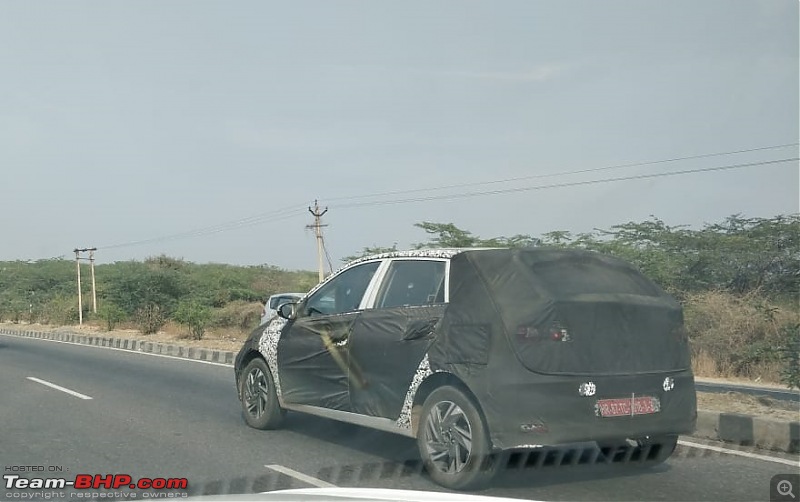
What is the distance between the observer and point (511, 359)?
5492 millimetres

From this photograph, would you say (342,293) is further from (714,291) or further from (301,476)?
(714,291)

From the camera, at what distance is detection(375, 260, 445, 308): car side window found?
20.9 ft

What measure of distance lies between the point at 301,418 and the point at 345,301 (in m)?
2.05

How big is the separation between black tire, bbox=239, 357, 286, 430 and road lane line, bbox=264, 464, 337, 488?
1.36 m

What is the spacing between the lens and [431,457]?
5887 mm

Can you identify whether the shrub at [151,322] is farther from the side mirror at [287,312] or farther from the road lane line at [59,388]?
the side mirror at [287,312]

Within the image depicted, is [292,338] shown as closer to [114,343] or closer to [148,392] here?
[148,392]

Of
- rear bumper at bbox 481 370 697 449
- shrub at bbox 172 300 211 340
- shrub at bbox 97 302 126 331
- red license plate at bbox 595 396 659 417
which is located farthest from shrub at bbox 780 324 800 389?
shrub at bbox 97 302 126 331

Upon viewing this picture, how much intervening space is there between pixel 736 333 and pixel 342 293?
483 inches

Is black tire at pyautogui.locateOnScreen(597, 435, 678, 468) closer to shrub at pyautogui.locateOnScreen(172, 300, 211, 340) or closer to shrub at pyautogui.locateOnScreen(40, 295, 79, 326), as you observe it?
shrub at pyautogui.locateOnScreen(172, 300, 211, 340)

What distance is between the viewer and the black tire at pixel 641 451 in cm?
632

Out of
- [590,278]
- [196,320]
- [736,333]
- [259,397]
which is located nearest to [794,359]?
[590,278]

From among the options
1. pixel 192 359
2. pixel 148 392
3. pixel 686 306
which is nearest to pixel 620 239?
pixel 686 306

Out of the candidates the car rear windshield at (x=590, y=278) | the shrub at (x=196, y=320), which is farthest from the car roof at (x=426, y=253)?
the shrub at (x=196, y=320)
